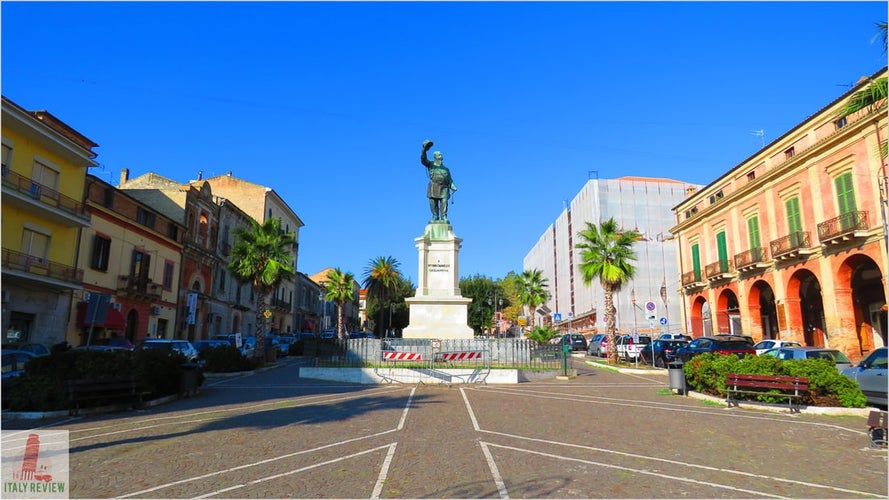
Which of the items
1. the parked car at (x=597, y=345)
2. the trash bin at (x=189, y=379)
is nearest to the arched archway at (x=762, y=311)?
the parked car at (x=597, y=345)

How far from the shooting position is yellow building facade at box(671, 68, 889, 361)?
24.5 metres

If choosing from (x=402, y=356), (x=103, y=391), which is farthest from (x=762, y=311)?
(x=103, y=391)

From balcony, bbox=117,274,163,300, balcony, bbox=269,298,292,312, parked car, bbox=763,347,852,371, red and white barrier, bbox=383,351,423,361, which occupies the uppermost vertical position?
balcony, bbox=269,298,292,312

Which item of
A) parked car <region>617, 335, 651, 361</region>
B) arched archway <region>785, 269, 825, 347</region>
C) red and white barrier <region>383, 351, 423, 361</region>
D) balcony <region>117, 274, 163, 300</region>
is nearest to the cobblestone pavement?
red and white barrier <region>383, 351, 423, 361</region>

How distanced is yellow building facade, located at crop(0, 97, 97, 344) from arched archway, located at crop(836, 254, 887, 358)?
126ft

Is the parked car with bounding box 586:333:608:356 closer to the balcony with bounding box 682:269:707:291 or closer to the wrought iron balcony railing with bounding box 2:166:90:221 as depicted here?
the balcony with bounding box 682:269:707:291

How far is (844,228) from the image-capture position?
2509 cm

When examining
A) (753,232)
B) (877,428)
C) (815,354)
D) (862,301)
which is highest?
(753,232)

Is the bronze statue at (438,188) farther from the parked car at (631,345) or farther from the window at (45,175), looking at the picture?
the window at (45,175)

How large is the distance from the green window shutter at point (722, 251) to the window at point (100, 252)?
39.1m

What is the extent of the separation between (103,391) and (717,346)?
21683mm

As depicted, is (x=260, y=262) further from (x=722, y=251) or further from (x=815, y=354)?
(x=722, y=251)

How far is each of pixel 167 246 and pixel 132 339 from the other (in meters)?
7.27

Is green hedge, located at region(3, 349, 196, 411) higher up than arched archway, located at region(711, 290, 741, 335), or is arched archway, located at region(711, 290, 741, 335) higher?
arched archway, located at region(711, 290, 741, 335)
